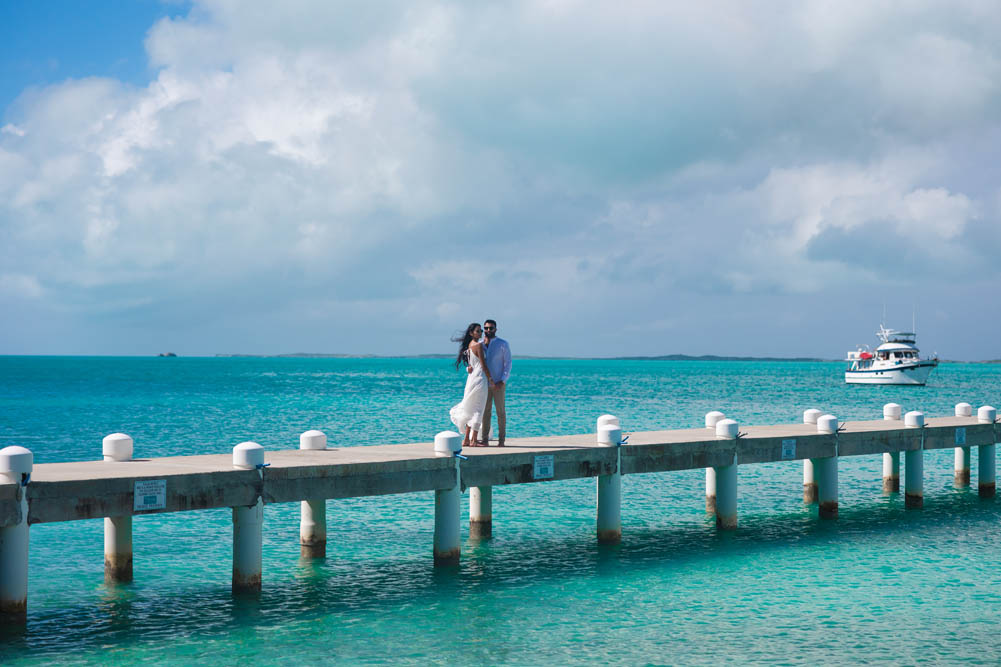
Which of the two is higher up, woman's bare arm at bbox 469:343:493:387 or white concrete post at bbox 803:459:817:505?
woman's bare arm at bbox 469:343:493:387

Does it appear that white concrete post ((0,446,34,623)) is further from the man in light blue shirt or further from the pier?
the man in light blue shirt

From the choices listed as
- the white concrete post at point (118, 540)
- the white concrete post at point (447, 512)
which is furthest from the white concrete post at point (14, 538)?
the white concrete post at point (447, 512)

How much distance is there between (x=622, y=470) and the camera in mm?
19344

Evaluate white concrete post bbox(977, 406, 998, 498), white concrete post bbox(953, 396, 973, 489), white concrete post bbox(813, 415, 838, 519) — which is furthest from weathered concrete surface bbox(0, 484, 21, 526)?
white concrete post bbox(953, 396, 973, 489)

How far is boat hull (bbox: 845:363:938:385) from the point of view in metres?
118

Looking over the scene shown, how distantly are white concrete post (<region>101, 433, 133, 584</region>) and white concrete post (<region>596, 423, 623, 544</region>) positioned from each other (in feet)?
26.3

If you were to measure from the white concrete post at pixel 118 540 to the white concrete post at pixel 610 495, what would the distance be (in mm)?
8024

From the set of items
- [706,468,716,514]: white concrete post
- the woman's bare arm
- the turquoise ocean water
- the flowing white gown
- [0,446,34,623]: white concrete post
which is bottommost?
the turquoise ocean water

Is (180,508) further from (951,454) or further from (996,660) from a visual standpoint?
(951,454)

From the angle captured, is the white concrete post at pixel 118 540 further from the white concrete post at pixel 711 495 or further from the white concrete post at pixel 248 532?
the white concrete post at pixel 711 495

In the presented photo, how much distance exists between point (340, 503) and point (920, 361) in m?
104

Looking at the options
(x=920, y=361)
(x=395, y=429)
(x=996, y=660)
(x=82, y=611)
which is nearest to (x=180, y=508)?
(x=82, y=611)

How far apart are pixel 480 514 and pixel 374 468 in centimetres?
587

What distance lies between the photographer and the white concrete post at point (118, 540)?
54.7 feet
